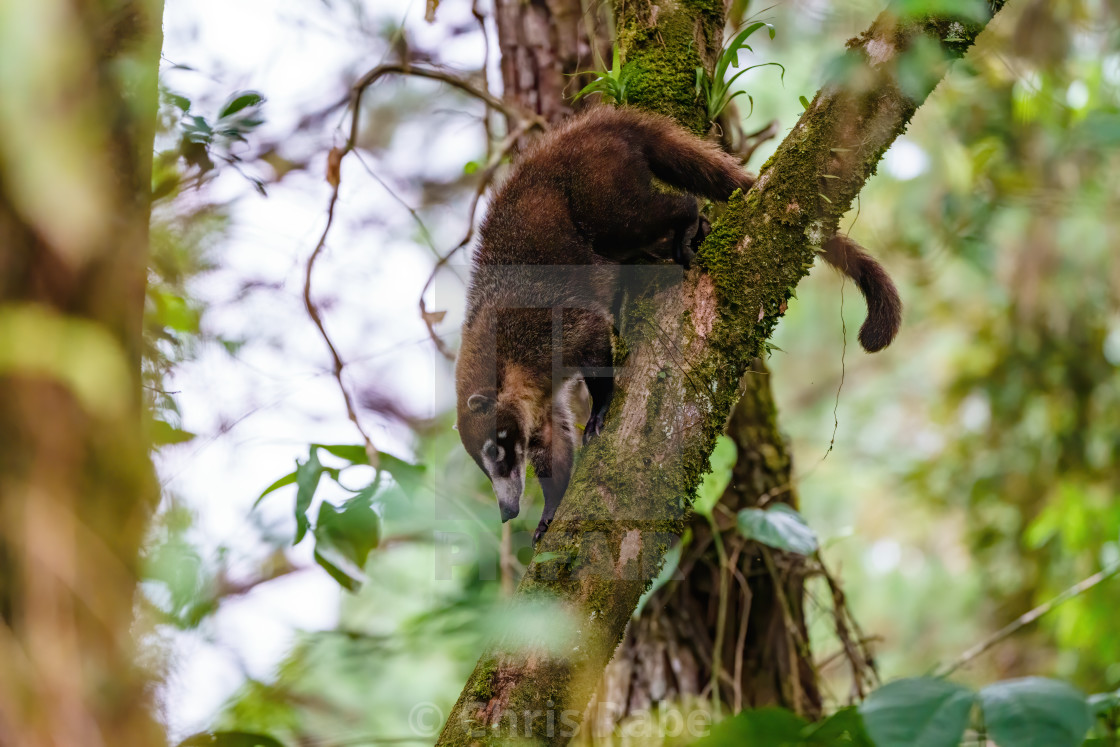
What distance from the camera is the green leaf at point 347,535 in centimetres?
227

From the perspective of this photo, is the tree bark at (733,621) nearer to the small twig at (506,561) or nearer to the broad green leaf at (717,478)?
the broad green leaf at (717,478)

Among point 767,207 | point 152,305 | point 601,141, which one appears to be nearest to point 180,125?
point 152,305

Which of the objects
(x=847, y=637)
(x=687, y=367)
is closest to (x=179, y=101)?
(x=687, y=367)

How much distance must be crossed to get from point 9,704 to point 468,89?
8.46ft

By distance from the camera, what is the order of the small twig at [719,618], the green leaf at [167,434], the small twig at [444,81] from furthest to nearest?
the small twig at [444,81], the small twig at [719,618], the green leaf at [167,434]

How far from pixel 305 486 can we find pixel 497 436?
923 mm

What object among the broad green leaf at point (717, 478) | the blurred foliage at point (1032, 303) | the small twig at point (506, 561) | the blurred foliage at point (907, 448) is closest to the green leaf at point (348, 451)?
the blurred foliage at point (907, 448)

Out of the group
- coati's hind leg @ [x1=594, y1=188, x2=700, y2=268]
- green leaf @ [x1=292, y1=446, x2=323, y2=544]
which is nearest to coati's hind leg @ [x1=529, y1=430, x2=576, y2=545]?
coati's hind leg @ [x1=594, y1=188, x2=700, y2=268]

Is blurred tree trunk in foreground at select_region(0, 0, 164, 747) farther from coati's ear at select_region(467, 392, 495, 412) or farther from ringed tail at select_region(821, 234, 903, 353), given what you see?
ringed tail at select_region(821, 234, 903, 353)

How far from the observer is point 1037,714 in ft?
4.75

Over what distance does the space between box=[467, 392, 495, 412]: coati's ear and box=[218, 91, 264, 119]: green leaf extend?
49.4 inches

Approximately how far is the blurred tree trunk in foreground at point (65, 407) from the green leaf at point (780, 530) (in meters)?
1.73

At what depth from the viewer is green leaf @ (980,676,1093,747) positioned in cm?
141

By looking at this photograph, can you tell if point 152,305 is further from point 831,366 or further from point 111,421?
point 831,366
